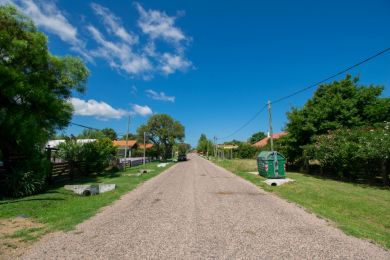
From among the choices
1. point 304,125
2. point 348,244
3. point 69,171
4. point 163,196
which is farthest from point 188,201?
point 304,125

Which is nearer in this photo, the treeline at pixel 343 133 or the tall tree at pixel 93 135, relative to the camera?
the treeline at pixel 343 133

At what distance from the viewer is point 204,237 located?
5.41m

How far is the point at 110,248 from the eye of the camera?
4770 mm

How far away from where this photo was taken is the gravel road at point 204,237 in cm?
451

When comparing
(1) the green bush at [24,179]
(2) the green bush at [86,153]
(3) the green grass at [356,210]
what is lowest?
(3) the green grass at [356,210]

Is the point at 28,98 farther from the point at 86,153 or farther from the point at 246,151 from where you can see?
the point at 246,151

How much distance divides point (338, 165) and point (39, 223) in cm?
1790

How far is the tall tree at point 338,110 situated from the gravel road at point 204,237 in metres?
14.6

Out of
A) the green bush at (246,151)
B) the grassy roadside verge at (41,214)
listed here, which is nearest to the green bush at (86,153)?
the grassy roadside verge at (41,214)

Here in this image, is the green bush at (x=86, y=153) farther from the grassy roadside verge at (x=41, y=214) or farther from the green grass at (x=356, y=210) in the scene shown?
the green grass at (x=356, y=210)

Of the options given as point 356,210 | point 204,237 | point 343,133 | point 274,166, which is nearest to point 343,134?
point 343,133

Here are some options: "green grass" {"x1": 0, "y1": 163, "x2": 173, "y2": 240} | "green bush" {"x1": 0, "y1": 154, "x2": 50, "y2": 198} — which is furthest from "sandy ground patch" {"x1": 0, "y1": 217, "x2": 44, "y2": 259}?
"green bush" {"x1": 0, "y1": 154, "x2": 50, "y2": 198}

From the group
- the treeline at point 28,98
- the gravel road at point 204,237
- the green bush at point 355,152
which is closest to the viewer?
the gravel road at point 204,237

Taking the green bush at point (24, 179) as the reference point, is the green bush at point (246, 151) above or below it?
above
